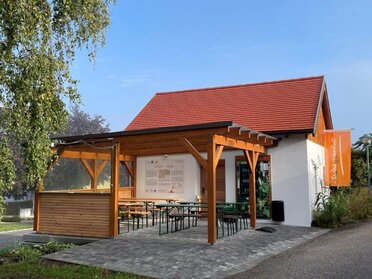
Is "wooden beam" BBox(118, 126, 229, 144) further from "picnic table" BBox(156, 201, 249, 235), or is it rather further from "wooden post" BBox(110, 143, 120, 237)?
"picnic table" BBox(156, 201, 249, 235)

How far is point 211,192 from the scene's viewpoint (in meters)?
9.79

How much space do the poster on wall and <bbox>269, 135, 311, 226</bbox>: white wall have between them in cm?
392

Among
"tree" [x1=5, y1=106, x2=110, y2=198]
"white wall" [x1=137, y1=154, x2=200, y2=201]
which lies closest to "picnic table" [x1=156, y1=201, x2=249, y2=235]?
"white wall" [x1=137, y1=154, x2=200, y2=201]

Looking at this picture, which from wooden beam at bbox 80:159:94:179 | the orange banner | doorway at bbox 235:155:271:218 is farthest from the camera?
the orange banner

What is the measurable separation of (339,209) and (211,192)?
632cm

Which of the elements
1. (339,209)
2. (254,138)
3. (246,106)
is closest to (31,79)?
(254,138)

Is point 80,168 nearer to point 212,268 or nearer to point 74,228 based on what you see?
point 74,228

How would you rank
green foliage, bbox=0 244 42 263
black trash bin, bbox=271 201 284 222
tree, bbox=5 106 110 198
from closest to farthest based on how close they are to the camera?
1. green foliage, bbox=0 244 42 263
2. black trash bin, bbox=271 201 284 222
3. tree, bbox=5 106 110 198

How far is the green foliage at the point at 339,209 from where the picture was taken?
45.3ft

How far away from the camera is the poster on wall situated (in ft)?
54.5

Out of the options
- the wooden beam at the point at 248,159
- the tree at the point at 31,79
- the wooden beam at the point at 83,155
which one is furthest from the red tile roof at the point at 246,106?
the tree at the point at 31,79

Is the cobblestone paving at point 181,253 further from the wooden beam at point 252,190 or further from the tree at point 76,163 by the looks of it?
the tree at point 76,163

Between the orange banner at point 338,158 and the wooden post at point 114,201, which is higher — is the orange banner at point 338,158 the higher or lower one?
the higher one

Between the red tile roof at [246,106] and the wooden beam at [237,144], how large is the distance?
4.98 ft
